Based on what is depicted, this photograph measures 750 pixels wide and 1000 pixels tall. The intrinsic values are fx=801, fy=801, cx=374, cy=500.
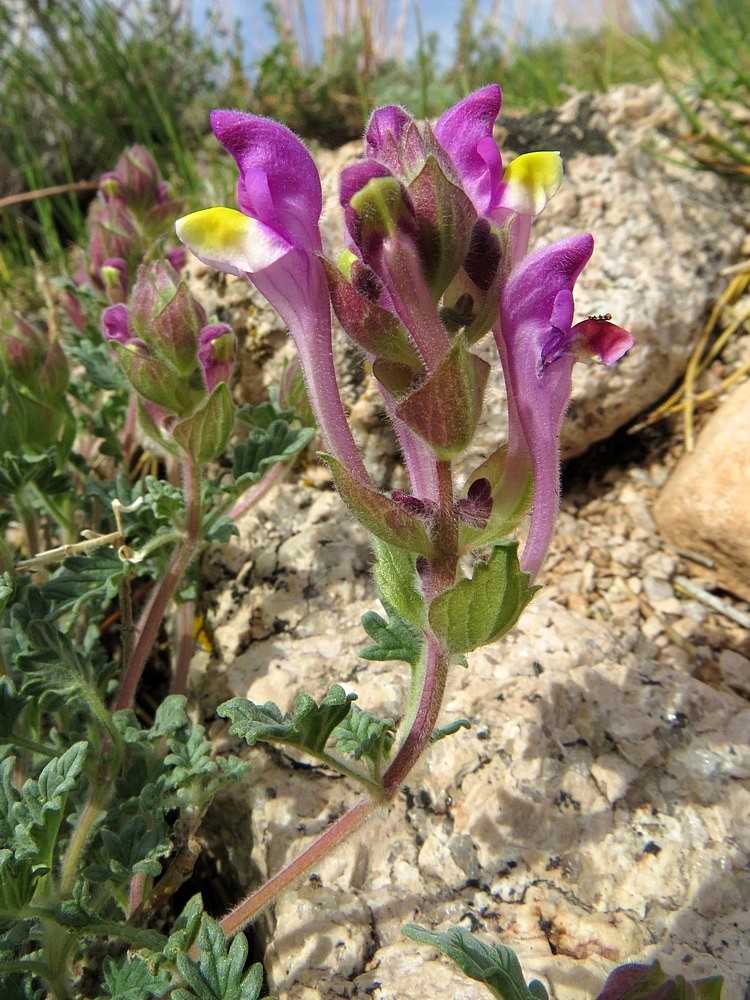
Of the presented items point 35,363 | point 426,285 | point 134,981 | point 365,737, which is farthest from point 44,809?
point 35,363

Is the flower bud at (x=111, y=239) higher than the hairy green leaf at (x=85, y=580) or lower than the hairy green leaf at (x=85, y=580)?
higher

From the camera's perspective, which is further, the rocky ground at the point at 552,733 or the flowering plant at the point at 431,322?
the rocky ground at the point at 552,733

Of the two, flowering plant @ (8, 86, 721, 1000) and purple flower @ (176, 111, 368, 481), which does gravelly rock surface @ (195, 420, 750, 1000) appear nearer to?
flowering plant @ (8, 86, 721, 1000)

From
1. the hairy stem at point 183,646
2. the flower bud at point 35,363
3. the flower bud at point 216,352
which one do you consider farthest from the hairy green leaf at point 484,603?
the flower bud at point 35,363

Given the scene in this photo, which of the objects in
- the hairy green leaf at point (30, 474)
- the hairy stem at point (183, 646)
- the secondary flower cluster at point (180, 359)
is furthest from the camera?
the hairy stem at point (183, 646)

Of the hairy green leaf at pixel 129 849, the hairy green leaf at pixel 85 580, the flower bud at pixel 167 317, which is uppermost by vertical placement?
the flower bud at pixel 167 317

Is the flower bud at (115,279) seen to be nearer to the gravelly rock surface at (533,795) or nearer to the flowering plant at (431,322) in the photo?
the gravelly rock surface at (533,795)

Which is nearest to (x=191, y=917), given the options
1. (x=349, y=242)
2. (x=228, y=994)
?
(x=228, y=994)

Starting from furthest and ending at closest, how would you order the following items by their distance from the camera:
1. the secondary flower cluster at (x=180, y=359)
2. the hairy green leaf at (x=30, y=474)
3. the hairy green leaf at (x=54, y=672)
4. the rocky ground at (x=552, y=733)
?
1. the hairy green leaf at (x=30, y=474)
2. the secondary flower cluster at (x=180, y=359)
3. the hairy green leaf at (x=54, y=672)
4. the rocky ground at (x=552, y=733)
